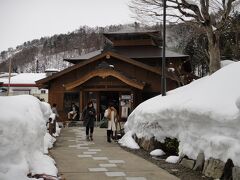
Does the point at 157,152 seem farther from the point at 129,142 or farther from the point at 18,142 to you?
the point at 18,142

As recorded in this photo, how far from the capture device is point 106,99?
27.8 meters

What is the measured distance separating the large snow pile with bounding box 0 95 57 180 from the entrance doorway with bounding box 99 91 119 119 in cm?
1952

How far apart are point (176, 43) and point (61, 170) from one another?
129ft

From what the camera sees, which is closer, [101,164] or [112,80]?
[101,164]

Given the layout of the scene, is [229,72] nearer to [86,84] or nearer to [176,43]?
[86,84]

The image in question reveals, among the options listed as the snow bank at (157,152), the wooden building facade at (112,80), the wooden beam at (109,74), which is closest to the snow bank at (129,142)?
the snow bank at (157,152)

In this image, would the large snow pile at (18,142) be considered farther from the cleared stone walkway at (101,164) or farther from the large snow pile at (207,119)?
the large snow pile at (207,119)

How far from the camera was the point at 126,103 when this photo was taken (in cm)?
2705

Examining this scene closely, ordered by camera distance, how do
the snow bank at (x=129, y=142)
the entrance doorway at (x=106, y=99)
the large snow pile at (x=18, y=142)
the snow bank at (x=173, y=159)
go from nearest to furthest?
the large snow pile at (x=18, y=142), the snow bank at (x=173, y=159), the snow bank at (x=129, y=142), the entrance doorway at (x=106, y=99)

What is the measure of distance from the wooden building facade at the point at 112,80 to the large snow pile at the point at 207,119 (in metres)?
13.7

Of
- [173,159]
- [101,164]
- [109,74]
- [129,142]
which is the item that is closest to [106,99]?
[109,74]

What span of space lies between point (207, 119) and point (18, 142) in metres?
4.21

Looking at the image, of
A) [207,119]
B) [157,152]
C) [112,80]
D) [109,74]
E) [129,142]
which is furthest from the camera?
[112,80]

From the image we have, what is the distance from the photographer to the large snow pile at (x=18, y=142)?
5976 mm
